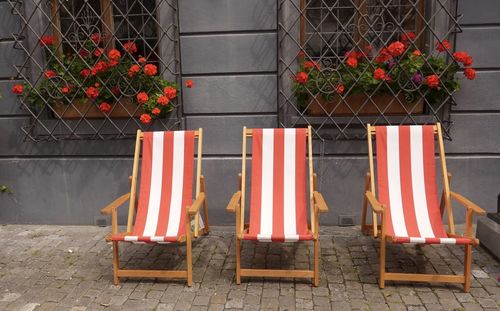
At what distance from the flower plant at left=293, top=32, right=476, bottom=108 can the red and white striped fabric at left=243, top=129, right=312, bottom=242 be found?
0.72 metres

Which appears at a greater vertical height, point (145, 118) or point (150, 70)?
point (150, 70)

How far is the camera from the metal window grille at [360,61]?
402cm

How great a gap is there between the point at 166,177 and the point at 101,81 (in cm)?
141

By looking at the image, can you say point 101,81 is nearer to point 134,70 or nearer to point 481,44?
point 134,70

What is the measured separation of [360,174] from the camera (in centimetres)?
431

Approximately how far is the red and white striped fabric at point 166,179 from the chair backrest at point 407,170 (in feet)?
5.71

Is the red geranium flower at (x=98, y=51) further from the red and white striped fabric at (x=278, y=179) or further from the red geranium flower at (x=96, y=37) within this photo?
the red and white striped fabric at (x=278, y=179)

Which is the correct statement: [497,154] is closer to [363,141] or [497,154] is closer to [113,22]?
[363,141]

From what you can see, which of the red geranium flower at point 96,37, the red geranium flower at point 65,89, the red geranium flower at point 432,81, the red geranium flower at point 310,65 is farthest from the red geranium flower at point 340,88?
the red geranium flower at point 65,89

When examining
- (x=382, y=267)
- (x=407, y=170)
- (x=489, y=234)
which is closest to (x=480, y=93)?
(x=407, y=170)

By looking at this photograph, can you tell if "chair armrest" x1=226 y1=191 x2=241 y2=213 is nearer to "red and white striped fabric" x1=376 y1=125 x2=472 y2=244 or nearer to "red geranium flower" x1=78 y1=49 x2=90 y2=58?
"red and white striped fabric" x1=376 y1=125 x2=472 y2=244

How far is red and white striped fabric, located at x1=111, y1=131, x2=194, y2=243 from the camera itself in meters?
3.54

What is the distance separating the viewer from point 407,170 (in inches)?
141

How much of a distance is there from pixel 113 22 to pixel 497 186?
453 centimetres
